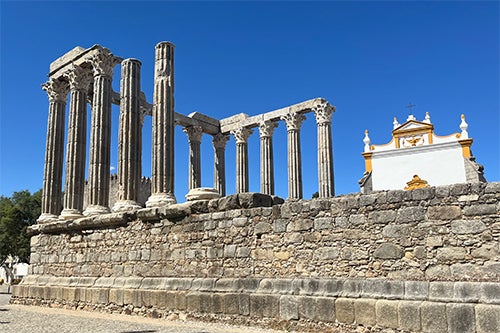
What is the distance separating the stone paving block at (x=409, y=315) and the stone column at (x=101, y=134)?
940 cm

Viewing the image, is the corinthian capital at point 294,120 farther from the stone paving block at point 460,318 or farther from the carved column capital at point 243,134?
the stone paving block at point 460,318

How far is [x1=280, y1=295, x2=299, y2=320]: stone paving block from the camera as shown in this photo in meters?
7.32

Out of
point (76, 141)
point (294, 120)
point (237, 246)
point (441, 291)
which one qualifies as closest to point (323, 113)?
point (294, 120)

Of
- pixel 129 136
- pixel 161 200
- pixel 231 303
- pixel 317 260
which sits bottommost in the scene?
pixel 231 303

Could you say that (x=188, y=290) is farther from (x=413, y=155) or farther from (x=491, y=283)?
(x=413, y=155)

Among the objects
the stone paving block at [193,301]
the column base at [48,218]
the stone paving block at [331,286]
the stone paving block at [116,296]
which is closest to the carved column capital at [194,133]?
the column base at [48,218]

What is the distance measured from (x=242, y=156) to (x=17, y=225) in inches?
779

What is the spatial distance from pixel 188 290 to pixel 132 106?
267 inches

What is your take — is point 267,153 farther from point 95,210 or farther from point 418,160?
point 95,210

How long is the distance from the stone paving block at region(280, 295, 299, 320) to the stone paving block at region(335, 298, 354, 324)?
29.6 inches

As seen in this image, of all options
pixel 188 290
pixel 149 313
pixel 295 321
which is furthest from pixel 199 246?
pixel 295 321

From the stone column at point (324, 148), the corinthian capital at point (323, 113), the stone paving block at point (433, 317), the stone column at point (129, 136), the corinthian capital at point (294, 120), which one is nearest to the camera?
the stone paving block at point (433, 317)

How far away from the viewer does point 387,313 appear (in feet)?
20.8

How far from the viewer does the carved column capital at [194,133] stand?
77.2 ft
